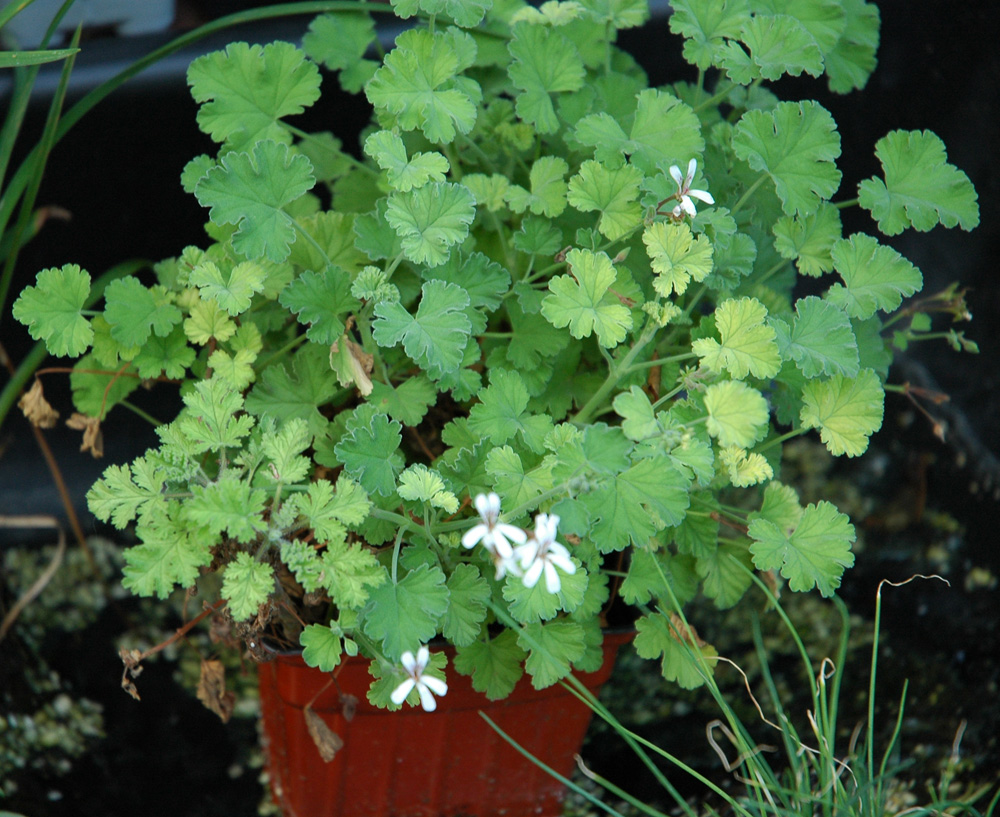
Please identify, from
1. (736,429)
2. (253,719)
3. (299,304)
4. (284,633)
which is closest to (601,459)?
(736,429)

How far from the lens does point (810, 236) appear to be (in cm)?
106

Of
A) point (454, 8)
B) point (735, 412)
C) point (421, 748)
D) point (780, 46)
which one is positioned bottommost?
point (421, 748)

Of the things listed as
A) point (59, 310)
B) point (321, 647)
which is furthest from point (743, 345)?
point (59, 310)

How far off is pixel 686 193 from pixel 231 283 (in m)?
0.51

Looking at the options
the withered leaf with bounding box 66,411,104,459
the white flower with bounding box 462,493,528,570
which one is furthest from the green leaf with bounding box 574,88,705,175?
the withered leaf with bounding box 66,411,104,459

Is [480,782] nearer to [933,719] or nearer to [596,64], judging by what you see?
[933,719]

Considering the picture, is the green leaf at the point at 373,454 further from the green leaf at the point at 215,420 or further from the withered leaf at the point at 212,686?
the withered leaf at the point at 212,686

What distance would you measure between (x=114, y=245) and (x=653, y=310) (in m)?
1.15

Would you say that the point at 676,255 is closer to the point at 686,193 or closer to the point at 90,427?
the point at 686,193

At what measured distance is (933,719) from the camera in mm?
A: 1502

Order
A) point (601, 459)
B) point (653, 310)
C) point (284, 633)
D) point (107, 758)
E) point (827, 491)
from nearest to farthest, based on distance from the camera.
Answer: point (601, 459)
point (653, 310)
point (284, 633)
point (107, 758)
point (827, 491)

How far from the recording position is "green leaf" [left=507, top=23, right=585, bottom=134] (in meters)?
1.09

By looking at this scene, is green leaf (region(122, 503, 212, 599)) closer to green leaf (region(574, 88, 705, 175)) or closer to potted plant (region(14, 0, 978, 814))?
potted plant (region(14, 0, 978, 814))

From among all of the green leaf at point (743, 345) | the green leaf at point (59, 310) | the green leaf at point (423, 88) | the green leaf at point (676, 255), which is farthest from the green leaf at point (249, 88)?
the green leaf at point (743, 345)
